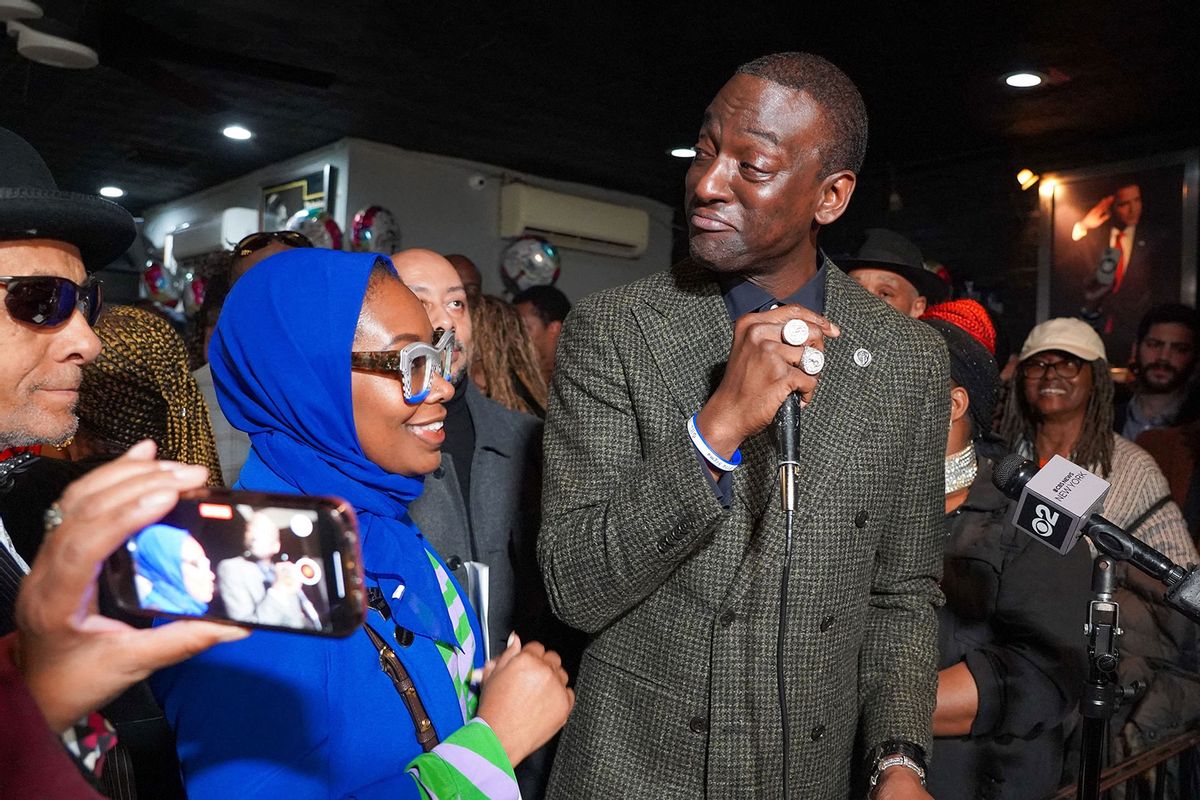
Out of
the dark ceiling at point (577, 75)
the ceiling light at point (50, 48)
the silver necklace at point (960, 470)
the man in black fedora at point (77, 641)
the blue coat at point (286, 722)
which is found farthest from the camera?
the dark ceiling at point (577, 75)

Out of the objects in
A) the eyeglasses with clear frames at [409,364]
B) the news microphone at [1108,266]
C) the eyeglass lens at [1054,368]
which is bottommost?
the eyeglasses with clear frames at [409,364]

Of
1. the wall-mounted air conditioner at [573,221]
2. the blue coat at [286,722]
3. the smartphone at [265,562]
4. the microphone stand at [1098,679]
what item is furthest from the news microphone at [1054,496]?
the wall-mounted air conditioner at [573,221]

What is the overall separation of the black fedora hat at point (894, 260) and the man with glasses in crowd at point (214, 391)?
1.94 meters

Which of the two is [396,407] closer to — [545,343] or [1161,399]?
[545,343]

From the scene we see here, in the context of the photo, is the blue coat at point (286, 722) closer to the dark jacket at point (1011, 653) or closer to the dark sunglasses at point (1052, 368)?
the dark jacket at point (1011, 653)

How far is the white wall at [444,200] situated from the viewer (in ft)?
29.3

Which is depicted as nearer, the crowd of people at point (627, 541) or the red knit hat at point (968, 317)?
the crowd of people at point (627, 541)

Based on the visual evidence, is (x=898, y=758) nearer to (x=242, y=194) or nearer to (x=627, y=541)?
(x=627, y=541)

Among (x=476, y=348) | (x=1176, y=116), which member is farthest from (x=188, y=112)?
(x=1176, y=116)

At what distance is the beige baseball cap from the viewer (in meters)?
3.81

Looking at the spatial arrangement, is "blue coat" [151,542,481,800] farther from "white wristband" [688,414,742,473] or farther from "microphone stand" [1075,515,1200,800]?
"microphone stand" [1075,515,1200,800]

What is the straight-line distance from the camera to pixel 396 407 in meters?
1.47

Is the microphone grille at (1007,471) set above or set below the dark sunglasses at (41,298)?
below

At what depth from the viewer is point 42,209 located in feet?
4.13
